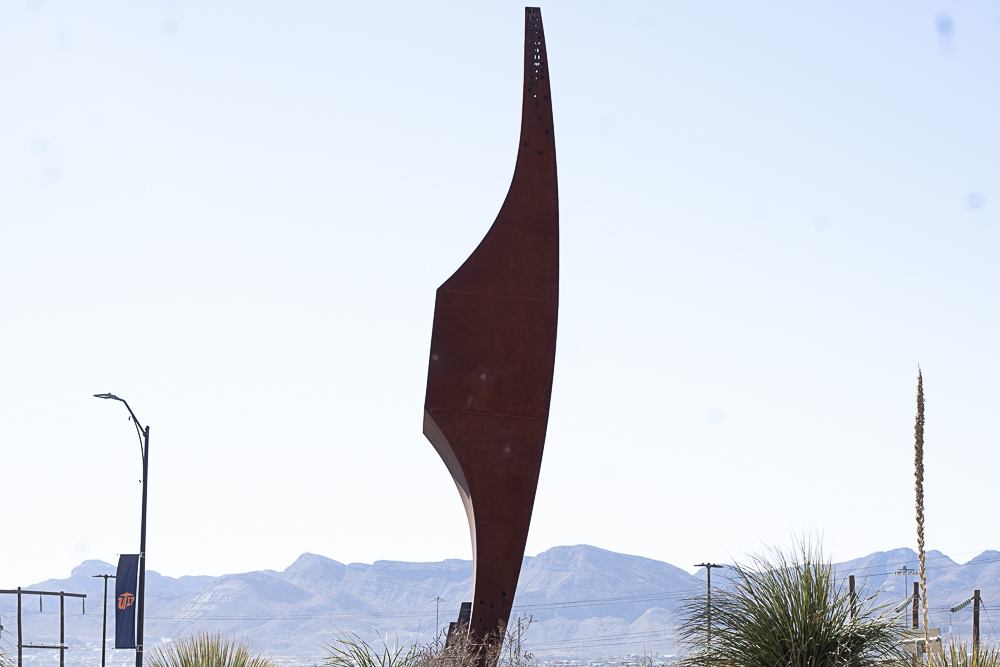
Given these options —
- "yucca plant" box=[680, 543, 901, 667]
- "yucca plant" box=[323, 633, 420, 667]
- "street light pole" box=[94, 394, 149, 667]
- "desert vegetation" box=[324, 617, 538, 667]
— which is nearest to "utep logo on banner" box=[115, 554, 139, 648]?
"street light pole" box=[94, 394, 149, 667]

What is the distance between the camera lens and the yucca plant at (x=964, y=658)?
9.57 metres

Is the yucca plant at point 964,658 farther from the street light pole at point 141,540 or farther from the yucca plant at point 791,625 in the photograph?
the street light pole at point 141,540

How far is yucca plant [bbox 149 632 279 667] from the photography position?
13570 millimetres

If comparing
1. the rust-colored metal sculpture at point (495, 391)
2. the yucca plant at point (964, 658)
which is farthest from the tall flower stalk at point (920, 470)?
the rust-colored metal sculpture at point (495, 391)

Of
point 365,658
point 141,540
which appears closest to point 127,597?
point 141,540

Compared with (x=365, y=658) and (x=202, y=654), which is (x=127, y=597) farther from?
(x=365, y=658)

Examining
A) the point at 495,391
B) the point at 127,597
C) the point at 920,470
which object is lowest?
the point at 127,597

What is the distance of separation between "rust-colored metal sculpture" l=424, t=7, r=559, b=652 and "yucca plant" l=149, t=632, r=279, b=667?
3678mm

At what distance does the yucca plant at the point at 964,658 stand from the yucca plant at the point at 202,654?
7949 mm

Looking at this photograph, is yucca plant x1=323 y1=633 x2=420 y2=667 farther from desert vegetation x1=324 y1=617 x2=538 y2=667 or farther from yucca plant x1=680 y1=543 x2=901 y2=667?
yucca plant x1=680 y1=543 x2=901 y2=667

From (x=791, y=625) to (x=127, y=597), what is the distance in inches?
627

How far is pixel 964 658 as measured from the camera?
31.7 feet

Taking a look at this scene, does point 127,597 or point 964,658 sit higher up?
point 964,658

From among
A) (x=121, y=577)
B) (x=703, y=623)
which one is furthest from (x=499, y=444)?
(x=121, y=577)
